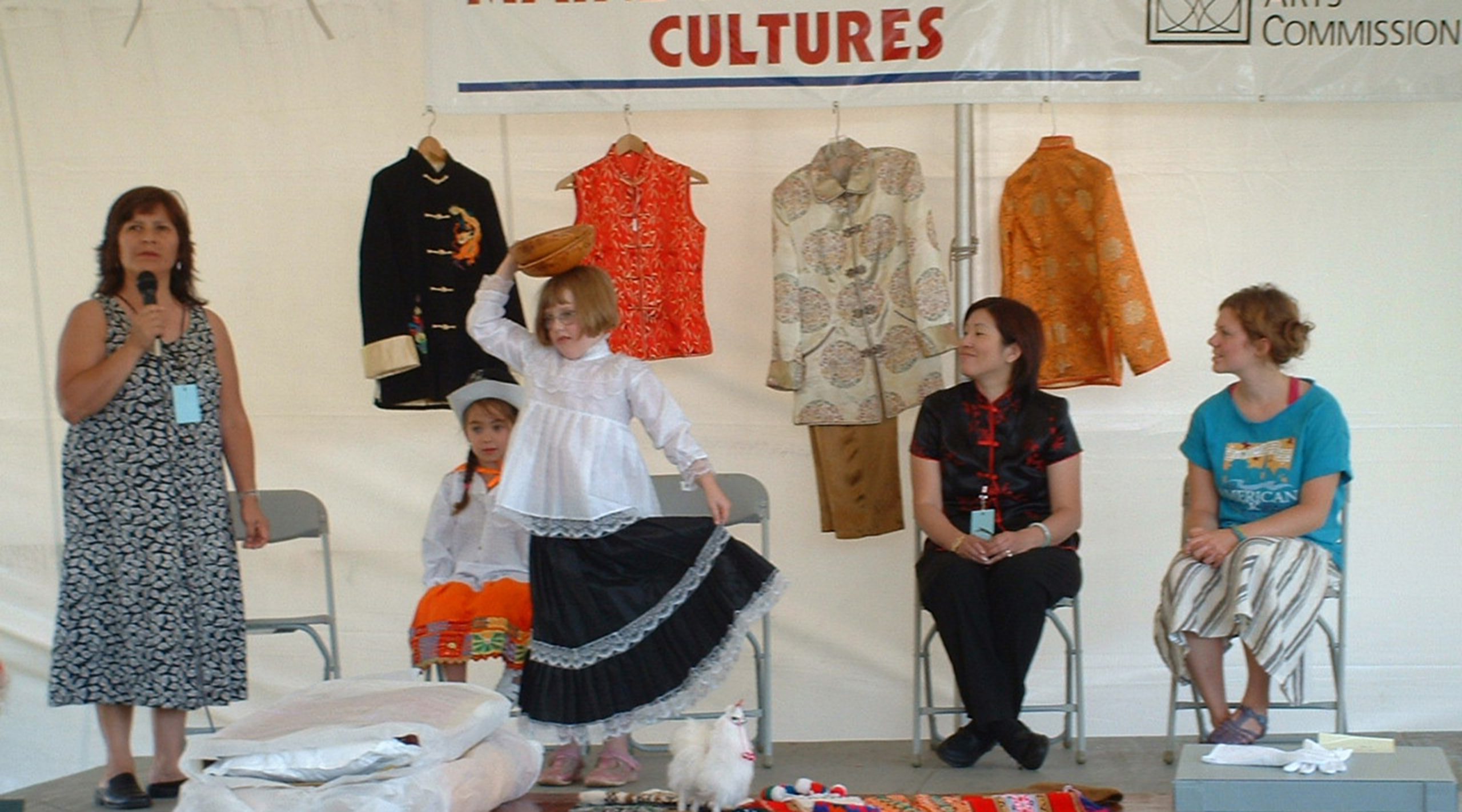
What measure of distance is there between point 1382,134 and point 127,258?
3.38 metres

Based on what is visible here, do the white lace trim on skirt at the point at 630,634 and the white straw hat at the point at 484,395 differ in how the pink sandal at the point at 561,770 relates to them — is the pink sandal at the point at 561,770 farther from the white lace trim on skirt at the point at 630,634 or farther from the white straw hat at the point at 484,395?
the white straw hat at the point at 484,395

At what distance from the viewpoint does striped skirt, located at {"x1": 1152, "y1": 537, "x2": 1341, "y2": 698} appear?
3525 millimetres

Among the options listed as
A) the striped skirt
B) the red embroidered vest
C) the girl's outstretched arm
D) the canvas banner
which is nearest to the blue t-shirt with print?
the striped skirt

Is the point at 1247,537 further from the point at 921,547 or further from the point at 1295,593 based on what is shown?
the point at 921,547

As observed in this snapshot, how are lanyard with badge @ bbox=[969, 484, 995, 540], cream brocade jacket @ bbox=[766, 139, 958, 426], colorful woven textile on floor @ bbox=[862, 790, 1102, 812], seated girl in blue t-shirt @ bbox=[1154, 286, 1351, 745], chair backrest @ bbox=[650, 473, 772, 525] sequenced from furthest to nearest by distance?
→ cream brocade jacket @ bbox=[766, 139, 958, 426], chair backrest @ bbox=[650, 473, 772, 525], lanyard with badge @ bbox=[969, 484, 995, 540], seated girl in blue t-shirt @ bbox=[1154, 286, 1351, 745], colorful woven textile on floor @ bbox=[862, 790, 1102, 812]

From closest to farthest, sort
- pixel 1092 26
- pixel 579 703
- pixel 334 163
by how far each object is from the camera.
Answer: pixel 579 703, pixel 1092 26, pixel 334 163

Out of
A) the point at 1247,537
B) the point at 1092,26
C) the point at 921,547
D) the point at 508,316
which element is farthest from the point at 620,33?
the point at 1247,537

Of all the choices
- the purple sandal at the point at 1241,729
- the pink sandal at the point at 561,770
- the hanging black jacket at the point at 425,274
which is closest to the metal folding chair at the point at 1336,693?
the purple sandal at the point at 1241,729

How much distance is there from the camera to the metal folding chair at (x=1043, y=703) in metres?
3.89

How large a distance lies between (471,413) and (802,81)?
4.22 feet

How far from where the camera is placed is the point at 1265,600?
139 inches

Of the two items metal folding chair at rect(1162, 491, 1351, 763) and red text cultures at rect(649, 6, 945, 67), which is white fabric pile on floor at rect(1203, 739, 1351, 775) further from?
red text cultures at rect(649, 6, 945, 67)

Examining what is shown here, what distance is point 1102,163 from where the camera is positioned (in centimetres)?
423

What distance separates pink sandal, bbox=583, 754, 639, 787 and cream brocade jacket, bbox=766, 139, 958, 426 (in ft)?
3.74
